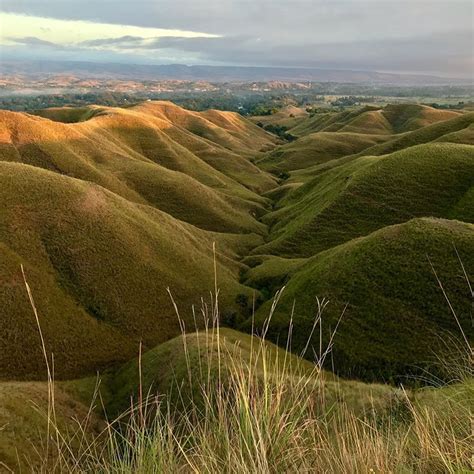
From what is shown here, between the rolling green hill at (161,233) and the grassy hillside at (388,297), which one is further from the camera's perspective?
the rolling green hill at (161,233)

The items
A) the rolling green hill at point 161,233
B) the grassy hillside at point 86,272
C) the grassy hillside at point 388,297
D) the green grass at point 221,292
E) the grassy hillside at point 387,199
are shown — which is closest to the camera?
the green grass at point 221,292

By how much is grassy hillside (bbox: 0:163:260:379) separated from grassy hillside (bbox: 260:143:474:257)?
54.7ft

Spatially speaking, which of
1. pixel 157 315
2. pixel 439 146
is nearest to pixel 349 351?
pixel 157 315

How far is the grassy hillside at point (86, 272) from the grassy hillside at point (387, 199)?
16.7 meters

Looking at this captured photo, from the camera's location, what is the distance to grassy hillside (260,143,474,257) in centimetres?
8050

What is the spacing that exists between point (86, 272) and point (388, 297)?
129 feet

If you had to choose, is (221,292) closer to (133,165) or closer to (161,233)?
(161,233)

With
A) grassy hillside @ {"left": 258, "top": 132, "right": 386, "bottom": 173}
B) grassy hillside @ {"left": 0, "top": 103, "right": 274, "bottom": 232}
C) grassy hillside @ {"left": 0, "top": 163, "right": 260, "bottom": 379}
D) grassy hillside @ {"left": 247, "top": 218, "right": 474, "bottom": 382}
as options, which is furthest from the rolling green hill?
grassy hillside @ {"left": 258, "top": 132, "right": 386, "bottom": 173}

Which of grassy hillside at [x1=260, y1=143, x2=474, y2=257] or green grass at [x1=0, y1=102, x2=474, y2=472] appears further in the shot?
grassy hillside at [x1=260, y1=143, x2=474, y2=257]

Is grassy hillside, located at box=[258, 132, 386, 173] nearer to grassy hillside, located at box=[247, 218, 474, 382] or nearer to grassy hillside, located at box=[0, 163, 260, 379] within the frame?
grassy hillside, located at box=[0, 163, 260, 379]

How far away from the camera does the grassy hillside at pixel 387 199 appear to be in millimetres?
80500

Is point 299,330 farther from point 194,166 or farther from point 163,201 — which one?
point 194,166

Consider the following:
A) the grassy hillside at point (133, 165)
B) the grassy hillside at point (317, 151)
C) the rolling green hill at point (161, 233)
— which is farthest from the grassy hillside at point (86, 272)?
the grassy hillside at point (317, 151)

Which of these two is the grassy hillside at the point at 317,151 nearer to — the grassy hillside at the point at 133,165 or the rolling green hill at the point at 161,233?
the grassy hillside at the point at 133,165
